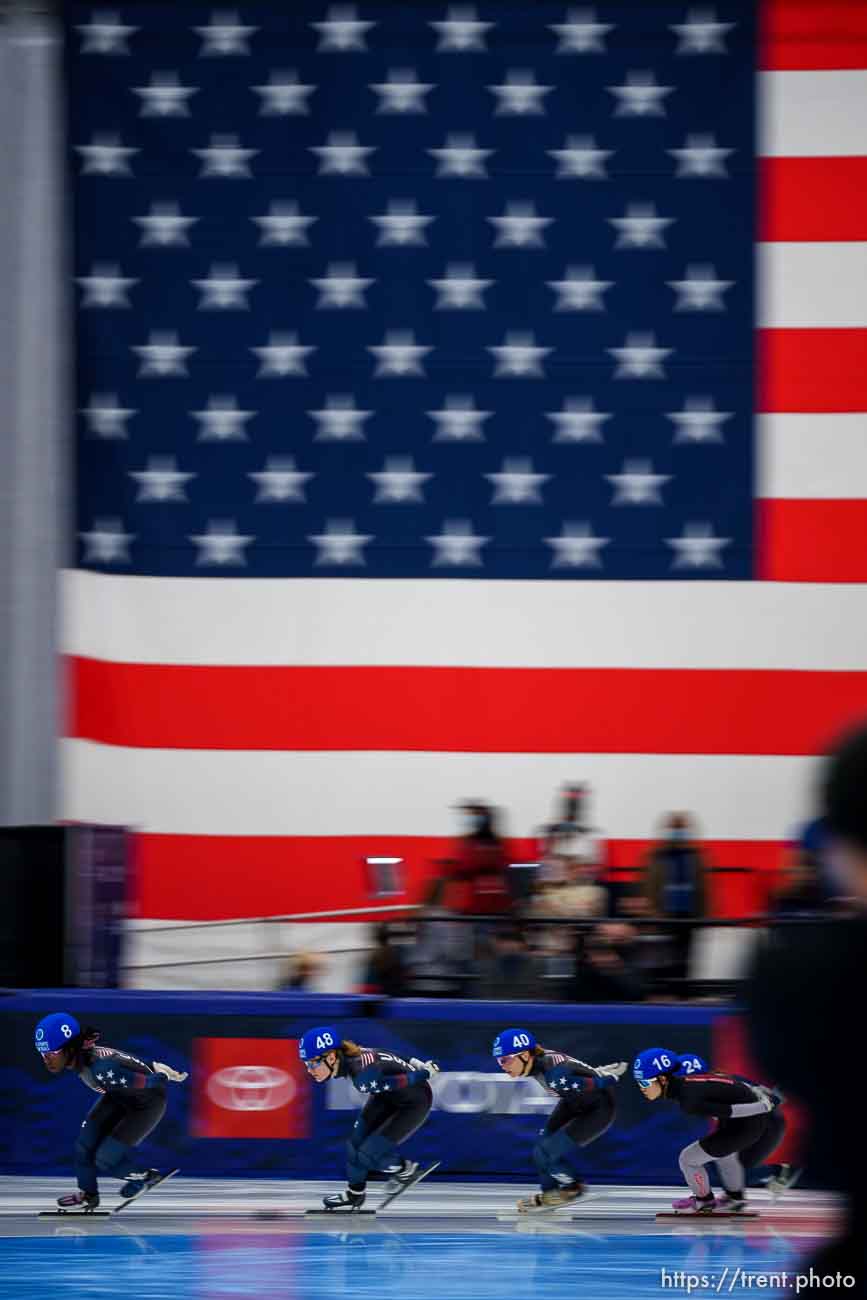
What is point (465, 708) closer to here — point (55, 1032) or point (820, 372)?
point (820, 372)

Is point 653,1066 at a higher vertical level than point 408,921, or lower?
lower

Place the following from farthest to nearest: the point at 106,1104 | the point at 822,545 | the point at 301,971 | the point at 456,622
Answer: the point at 456,622, the point at 822,545, the point at 301,971, the point at 106,1104

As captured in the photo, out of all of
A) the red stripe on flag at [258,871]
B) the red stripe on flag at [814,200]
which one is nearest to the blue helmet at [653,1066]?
the red stripe on flag at [258,871]

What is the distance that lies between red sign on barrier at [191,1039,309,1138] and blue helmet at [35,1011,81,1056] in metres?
1.38

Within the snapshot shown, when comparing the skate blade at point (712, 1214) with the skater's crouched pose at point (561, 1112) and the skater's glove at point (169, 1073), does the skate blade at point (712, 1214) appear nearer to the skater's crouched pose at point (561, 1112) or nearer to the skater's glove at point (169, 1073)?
the skater's crouched pose at point (561, 1112)

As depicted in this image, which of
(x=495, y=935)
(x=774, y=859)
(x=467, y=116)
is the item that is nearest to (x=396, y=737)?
(x=774, y=859)

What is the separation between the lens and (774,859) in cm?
1408

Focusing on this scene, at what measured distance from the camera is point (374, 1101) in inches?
396

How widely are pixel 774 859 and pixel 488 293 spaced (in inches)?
197

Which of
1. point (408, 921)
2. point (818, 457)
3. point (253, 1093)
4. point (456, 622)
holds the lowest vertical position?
point (253, 1093)

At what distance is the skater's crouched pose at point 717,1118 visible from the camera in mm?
9508

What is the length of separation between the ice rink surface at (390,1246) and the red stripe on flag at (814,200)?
762 centimetres

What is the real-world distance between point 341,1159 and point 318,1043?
1.34m

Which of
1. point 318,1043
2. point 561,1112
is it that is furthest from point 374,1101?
point 561,1112
